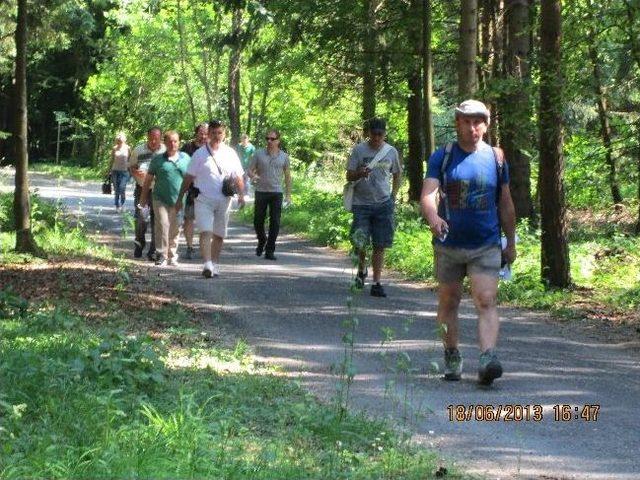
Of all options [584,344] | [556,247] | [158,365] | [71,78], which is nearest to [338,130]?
[71,78]

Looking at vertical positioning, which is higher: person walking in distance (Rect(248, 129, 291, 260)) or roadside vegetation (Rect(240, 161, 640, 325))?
person walking in distance (Rect(248, 129, 291, 260))

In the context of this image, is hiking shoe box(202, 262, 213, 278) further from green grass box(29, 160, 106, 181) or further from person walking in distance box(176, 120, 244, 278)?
green grass box(29, 160, 106, 181)

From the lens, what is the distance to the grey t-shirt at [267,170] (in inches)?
720

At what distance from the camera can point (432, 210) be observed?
810cm

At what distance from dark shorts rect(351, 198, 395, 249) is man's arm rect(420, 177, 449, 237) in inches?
237

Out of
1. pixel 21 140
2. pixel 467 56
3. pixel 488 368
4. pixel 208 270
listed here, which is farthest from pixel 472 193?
pixel 21 140

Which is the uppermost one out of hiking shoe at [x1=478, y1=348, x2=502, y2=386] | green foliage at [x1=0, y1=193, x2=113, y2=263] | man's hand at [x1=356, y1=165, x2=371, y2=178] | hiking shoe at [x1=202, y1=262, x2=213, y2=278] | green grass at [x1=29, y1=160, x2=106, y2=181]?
green grass at [x1=29, y1=160, x2=106, y2=181]

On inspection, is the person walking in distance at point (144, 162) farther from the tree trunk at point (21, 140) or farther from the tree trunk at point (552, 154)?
the tree trunk at point (552, 154)

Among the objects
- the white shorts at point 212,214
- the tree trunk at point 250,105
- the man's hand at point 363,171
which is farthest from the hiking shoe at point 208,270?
the tree trunk at point 250,105

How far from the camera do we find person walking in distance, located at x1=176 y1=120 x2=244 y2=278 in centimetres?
1517

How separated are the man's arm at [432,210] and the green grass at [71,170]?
42444 mm

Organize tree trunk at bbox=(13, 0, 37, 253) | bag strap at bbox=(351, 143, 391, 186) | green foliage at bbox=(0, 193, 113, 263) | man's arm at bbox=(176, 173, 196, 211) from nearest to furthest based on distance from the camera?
bag strap at bbox=(351, 143, 391, 186) → man's arm at bbox=(176, 173, 196, 211) → tree trunk at bbox=(13, 0, 37, 253) → green foliage at bbox=(0, 193, 113, 263)

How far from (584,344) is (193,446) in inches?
245

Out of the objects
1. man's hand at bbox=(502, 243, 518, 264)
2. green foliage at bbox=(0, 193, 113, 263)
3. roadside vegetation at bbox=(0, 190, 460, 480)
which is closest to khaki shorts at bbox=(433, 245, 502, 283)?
man's hand at bbox=(502, 243, 518, 264)
